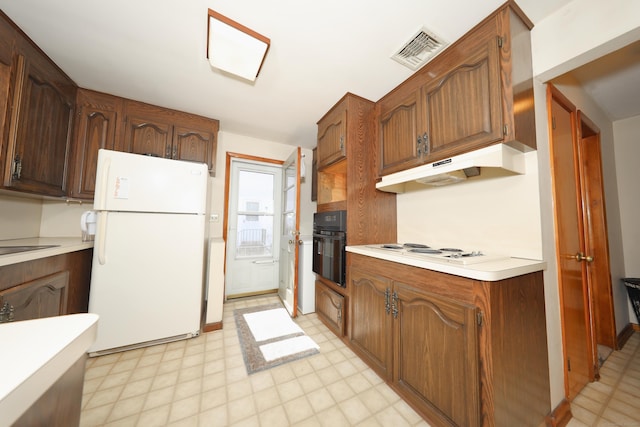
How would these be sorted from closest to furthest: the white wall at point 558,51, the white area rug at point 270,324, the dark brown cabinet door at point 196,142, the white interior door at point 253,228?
1. the white wall at point 558,51
2. the white area rug at point 270,324
3. the dark brown cabinet door at point 196,142
4. the white interior door at point 253,228

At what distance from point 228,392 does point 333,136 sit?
2.23 meters

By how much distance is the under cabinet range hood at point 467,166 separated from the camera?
1.20 meters

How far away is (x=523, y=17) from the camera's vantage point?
1.27 m

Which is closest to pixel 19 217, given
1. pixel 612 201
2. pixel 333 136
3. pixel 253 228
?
pixel 253 228

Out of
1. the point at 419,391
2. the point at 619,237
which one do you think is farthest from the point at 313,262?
the point at 619,237

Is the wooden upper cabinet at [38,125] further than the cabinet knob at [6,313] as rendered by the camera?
Yes

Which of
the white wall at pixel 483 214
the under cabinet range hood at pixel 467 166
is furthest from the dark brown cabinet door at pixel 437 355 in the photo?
the under cabinet range hood at pixel 467 166

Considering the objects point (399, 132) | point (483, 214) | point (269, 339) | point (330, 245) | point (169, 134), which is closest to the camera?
point (483, 214)

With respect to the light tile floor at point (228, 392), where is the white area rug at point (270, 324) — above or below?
above

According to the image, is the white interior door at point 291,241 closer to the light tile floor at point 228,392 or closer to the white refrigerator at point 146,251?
the light tile floor at point 228,392

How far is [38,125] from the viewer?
66.2 inches

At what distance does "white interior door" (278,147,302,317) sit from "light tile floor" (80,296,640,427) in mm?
825

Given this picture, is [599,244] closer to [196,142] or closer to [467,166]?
[467,166]

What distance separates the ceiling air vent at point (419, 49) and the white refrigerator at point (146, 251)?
75.4 inches
